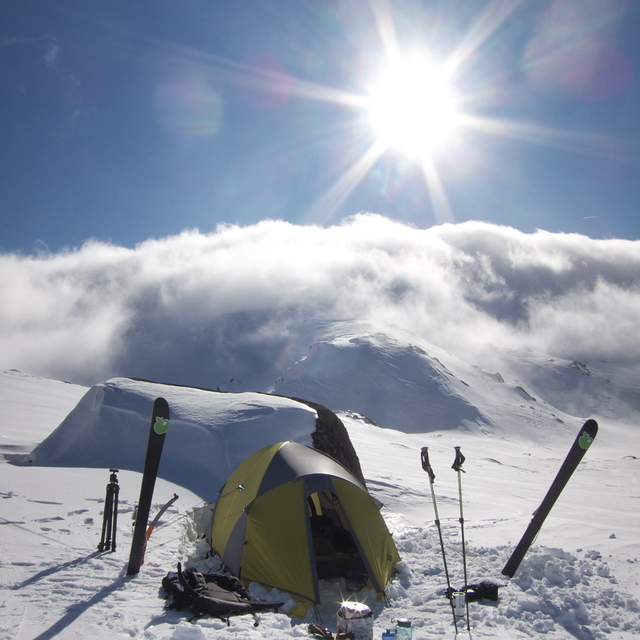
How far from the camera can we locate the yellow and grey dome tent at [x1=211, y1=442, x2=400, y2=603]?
731 centimetres

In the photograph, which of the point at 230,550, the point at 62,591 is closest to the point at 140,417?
the point at 230,550

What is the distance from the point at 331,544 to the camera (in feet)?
28.1

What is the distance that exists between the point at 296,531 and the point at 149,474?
230 cm

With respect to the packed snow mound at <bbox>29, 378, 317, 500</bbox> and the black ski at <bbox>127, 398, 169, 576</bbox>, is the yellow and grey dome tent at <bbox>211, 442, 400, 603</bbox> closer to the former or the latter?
the black ski at <bbox>127, 398, 169, 576</bbox>

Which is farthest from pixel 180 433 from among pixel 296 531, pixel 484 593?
pixel 484 593

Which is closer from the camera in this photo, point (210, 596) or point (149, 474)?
point (210, 596)

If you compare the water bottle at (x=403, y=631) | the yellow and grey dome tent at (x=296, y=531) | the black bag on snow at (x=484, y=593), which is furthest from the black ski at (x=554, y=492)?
the water bottle at (x=403, y=631)

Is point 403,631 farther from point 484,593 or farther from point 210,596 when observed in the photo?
point 210,596

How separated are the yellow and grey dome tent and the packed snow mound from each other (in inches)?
161

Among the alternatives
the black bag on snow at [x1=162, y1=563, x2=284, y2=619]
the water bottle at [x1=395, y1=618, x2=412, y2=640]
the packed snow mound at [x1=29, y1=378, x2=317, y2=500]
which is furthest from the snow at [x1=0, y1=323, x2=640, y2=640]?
the water bottle at [x1=395, y1=618, x2=412, y2=640]

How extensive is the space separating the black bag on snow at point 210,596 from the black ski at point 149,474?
0.86m

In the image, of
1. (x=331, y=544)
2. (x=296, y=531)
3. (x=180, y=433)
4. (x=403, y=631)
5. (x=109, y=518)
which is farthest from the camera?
(x=180, y=433)

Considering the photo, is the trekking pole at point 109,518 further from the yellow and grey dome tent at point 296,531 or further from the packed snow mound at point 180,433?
the packed snow mound at point 180,433

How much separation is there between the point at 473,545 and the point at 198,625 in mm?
5941
